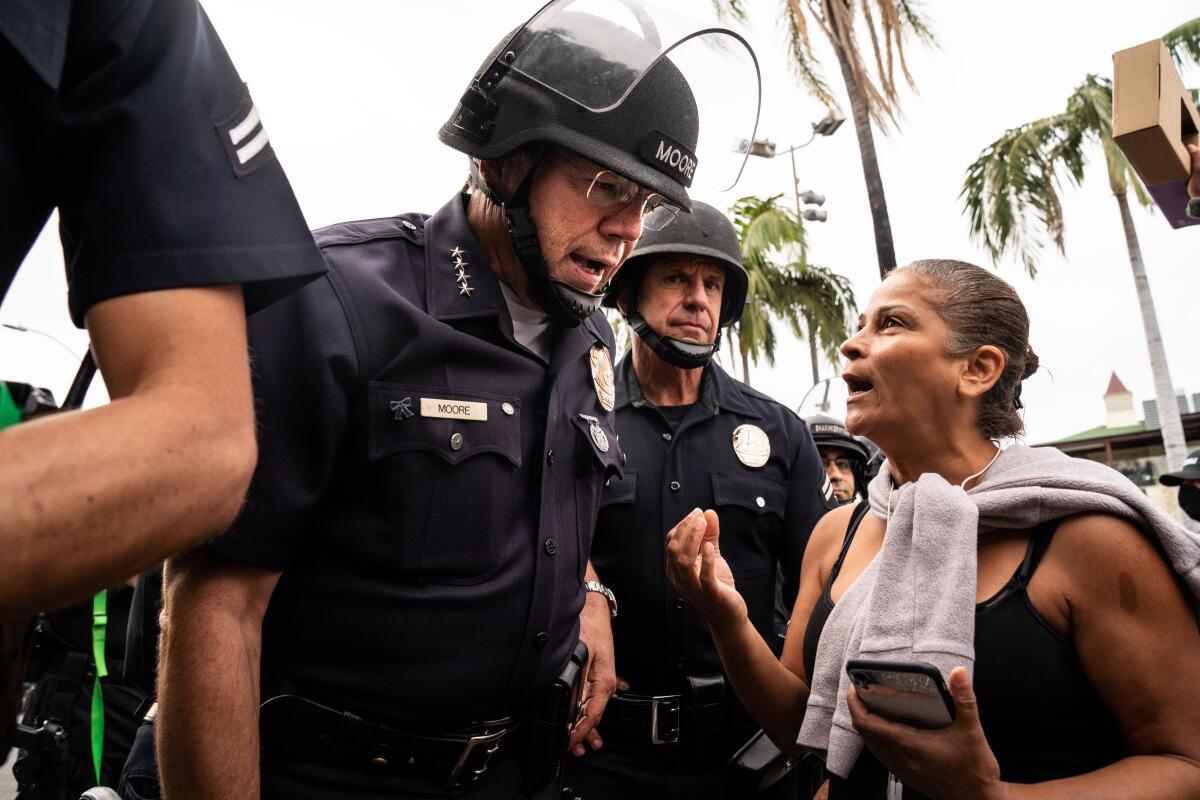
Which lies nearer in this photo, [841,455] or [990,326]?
[990,326]

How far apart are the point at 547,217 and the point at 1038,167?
49.2 feet

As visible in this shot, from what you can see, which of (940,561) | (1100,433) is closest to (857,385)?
(940,561)

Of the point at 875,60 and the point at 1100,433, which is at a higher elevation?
the point at 875,60

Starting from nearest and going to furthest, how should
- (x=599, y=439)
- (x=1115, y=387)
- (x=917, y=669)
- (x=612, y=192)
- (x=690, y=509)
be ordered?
(x=917, y=669)
(x=612, y=192)
(x=599, y=439)
(x=690, y=509)
(x=1115, y=387)

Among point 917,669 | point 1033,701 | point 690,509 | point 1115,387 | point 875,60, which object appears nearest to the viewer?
point 917,669

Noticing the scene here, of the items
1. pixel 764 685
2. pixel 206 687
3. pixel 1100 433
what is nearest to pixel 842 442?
pixel 764 685

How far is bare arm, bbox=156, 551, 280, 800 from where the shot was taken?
149 cm

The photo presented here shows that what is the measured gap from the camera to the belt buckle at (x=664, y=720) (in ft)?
9.86

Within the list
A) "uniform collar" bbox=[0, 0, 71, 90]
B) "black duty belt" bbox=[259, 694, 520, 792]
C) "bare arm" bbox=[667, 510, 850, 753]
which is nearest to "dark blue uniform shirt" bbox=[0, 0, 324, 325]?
"uniform collar" bbox=[0, 0, 71, 90]

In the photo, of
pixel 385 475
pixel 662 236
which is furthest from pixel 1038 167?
pixel 385 475

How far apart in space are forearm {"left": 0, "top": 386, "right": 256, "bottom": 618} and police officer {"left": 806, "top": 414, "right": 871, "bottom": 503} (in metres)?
5.75

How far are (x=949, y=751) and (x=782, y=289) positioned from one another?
16655 millimetres

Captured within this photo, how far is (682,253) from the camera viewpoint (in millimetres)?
3604

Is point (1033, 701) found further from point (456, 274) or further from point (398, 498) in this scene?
point (456, 274)
